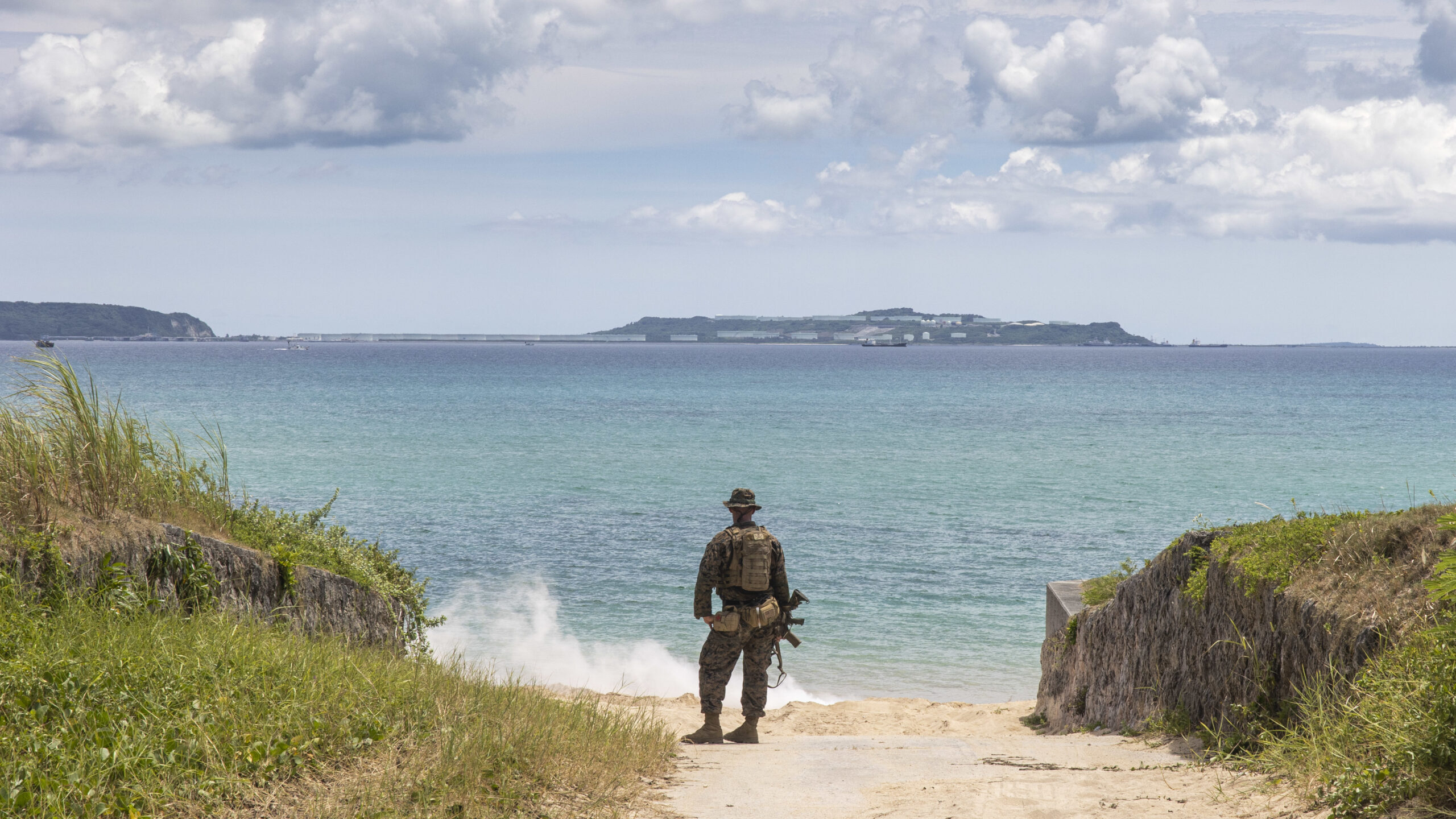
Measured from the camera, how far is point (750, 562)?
28.8 feet

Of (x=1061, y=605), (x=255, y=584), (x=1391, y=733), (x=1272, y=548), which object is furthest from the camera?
(x=1061, y=605)

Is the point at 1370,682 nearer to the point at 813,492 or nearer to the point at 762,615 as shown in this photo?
the point at 762,615

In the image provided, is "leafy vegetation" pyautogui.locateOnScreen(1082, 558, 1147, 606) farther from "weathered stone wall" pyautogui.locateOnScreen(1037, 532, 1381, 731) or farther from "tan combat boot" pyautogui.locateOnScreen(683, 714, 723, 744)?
"tan combat boot" pyautogui.locateOnScreen(683, 714, 723, 744)

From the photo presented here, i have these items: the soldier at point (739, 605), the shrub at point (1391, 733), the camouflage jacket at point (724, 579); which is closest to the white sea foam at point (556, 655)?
the soldier at point (739, 605)

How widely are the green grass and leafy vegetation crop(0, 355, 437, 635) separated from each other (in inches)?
32.7

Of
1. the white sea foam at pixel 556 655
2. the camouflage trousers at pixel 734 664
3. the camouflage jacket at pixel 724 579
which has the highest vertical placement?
the camouflage jacket at pixel 724 579

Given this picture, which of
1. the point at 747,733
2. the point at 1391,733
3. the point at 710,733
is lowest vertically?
the point at 747,733

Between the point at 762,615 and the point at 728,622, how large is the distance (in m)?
0.28

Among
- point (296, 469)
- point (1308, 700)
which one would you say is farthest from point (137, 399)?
point (1308, 700)

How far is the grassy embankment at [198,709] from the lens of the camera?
4.22 meters

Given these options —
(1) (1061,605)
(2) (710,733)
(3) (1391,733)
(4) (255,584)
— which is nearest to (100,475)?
(4) (255,584)

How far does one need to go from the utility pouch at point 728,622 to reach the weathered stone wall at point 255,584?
113 inches

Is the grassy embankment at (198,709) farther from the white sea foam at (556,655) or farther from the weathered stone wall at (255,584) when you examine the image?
the white sea foam at (556,655)

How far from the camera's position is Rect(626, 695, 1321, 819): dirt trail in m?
4.93
